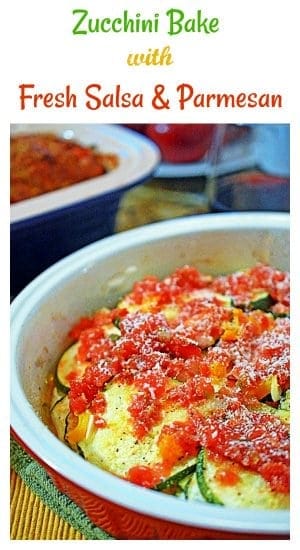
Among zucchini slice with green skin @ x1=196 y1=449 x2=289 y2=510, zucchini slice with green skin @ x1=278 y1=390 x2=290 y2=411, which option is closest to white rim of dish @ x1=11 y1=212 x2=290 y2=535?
zucchini slice with green skin @ x1=196 y1=449 x2=289 y2=510

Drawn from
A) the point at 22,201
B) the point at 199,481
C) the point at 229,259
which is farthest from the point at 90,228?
the point at 199,481

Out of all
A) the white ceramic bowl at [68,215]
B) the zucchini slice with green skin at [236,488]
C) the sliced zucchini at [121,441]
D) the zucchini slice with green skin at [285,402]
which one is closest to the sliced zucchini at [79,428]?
the sliced zucchini at [121,441]

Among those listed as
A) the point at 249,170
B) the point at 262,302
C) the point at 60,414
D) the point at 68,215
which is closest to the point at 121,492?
the point at 60,414

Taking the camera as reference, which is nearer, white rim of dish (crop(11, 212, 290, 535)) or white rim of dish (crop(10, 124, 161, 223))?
white rim of dish (crop(11, 212, 290, 535))

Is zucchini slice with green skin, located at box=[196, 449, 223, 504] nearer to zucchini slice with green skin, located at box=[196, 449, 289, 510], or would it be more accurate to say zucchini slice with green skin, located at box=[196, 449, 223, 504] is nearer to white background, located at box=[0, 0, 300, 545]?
zucchini slice with green skin, located at box=[196, 449, 289, 510]

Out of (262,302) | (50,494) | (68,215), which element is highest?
(68,215)
